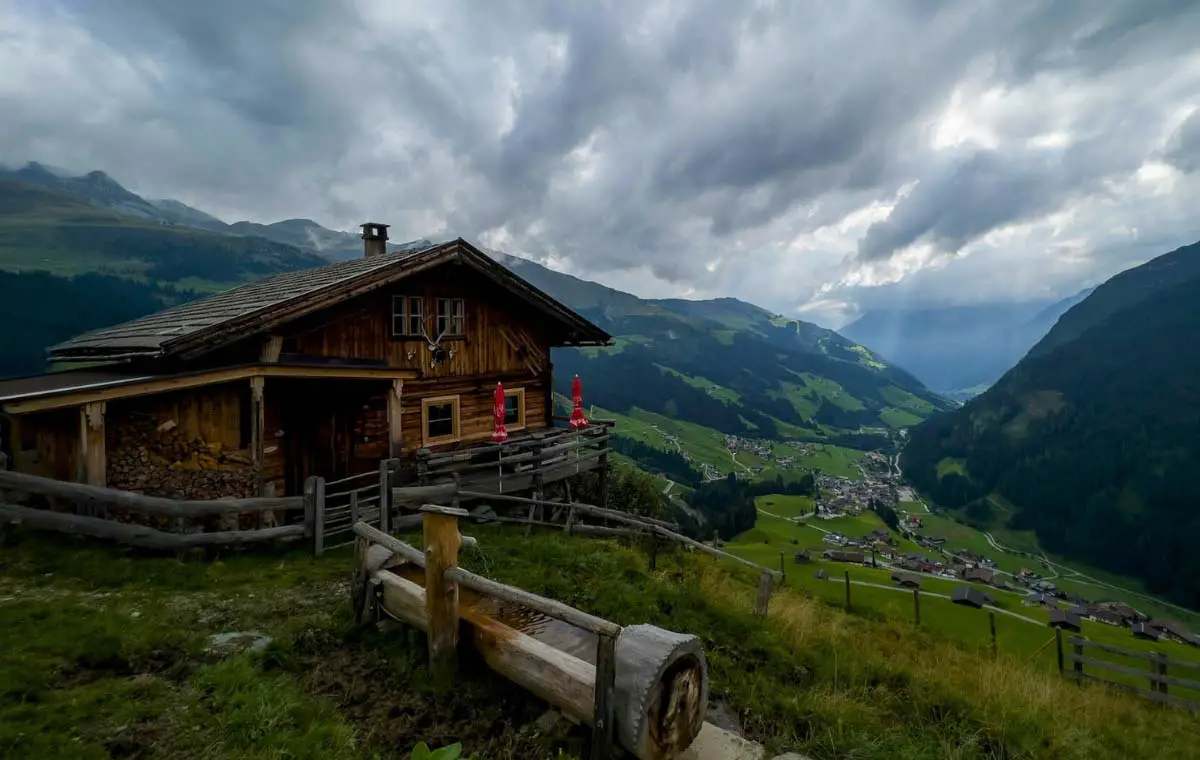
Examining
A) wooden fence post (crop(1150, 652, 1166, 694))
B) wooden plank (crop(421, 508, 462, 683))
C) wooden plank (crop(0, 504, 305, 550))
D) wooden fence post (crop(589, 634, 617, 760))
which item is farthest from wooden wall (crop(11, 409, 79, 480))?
wooden fence post (crop(1150, 652, 1166, 694))

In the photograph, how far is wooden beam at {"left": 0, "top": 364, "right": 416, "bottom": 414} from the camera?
866 cm

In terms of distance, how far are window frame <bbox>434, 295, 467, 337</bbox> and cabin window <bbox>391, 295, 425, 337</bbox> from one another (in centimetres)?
59

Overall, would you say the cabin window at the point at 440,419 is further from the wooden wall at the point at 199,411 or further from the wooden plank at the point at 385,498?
the wooden wall at the point at 199,411

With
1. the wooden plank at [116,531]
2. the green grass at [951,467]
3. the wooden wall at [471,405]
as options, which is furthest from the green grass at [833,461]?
the wooden plank at [116,531]

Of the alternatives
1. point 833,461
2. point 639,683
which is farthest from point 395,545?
point 833,461

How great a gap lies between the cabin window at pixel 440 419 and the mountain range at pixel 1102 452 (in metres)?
144

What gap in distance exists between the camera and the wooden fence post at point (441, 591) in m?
5.39

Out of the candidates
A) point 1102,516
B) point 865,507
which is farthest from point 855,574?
point 1102,516

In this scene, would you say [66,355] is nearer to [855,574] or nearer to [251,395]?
[251,395]

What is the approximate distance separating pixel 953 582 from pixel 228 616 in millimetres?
83269

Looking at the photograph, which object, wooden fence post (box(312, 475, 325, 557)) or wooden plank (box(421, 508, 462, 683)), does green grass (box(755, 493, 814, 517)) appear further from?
wooden plank (box(421, 508, 462, 683))

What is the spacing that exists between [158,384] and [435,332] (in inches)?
299

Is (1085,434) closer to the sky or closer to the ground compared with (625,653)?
closer to the ground

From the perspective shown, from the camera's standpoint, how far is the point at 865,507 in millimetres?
133500
